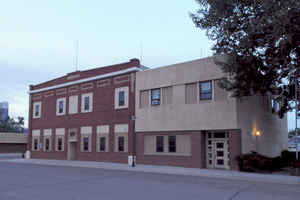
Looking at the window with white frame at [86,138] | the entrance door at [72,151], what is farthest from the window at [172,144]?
the entrance door at [72,151]

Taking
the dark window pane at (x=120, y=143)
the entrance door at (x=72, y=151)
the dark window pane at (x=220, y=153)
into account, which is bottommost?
Result: the entrance door at (x=72, y=151)

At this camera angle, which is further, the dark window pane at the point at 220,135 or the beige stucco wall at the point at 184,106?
the dark window pane at the point at 220,135

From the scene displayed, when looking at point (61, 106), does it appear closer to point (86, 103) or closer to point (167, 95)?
point (86, 103)

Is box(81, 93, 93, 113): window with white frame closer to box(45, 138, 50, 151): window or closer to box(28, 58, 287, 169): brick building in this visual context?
box(28, 58, 287, 169): brick building

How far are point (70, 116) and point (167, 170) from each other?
15955mm

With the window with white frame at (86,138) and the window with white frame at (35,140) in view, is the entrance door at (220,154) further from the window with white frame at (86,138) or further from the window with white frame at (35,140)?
the window with white frame at (35,140)

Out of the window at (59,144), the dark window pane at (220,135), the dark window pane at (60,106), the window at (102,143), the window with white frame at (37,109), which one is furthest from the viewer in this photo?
the window with white frame at (37,109)

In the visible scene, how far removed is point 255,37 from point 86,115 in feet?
64.8

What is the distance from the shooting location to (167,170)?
2073cm

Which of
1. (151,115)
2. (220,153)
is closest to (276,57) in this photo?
(220,153)

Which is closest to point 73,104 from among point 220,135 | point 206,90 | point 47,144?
point 47,144

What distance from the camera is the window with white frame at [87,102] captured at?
1223 inches

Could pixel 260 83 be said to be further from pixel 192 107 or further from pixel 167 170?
pixel 167 170

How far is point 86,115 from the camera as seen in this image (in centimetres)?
3139
